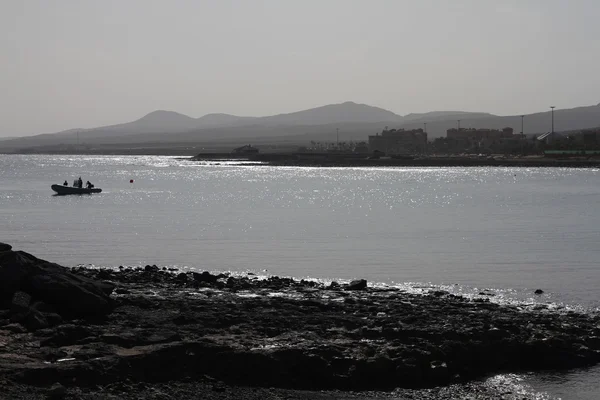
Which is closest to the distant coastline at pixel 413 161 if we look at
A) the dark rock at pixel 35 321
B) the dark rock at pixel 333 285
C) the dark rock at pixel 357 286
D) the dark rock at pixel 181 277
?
the dark rock at pixel 333 285

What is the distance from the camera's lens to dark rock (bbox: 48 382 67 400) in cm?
860

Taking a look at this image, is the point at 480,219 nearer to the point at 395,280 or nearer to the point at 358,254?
the point at 358,254

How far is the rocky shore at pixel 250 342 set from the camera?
30.8ft

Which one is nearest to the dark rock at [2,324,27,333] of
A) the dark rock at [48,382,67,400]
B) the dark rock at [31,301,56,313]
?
the dark rock at [31,301,56,313]

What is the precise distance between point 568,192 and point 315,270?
4205 centimetres

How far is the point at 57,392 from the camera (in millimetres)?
8664

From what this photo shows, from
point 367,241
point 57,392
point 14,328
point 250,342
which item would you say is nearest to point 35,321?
point 14,328

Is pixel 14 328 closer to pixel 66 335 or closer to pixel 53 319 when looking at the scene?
pixel 53 319

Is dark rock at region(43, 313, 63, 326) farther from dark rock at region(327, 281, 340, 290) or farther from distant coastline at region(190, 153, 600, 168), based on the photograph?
distant coastline at region(190, 153, 600, 168)

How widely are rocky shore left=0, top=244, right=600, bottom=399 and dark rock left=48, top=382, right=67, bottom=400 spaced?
0.05 ft

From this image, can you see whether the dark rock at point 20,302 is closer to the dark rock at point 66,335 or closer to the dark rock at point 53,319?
the dark rock at point 53,319

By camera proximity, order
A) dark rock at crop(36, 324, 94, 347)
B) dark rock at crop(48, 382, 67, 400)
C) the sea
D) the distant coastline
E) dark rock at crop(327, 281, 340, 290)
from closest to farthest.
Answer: dark rock at crop(48, 382, 67, 400)
dark rock at crop(36, 324, 94, 347)
dark rock at crop(327, 281, 340, 290)
the sea
the distant coastline

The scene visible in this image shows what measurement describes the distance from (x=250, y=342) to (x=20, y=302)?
3.25 meters

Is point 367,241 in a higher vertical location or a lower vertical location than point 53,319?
lower
